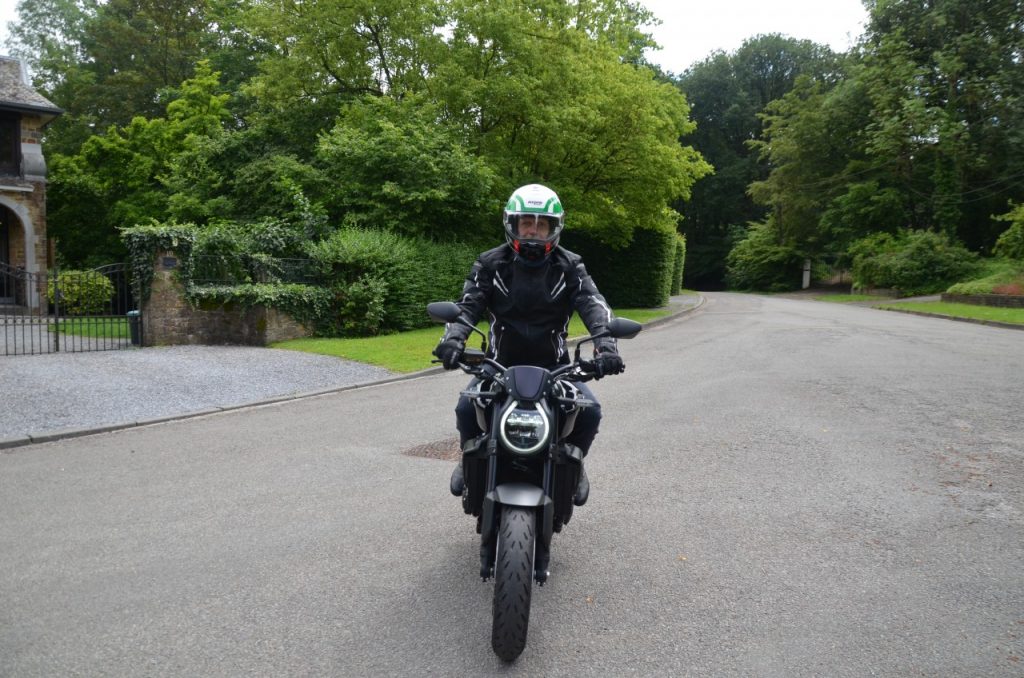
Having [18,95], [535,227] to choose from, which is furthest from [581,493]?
[18,95]

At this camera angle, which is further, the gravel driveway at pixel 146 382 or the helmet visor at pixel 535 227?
the gravel driveway at pixel 146 382

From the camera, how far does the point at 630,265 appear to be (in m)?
30.7

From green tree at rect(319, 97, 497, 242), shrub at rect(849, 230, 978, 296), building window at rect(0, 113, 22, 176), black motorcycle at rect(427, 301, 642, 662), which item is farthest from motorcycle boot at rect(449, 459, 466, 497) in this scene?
shrub at rect(849, 230, 978, 296)

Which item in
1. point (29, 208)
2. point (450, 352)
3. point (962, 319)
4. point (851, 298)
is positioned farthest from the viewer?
point (851, 298)

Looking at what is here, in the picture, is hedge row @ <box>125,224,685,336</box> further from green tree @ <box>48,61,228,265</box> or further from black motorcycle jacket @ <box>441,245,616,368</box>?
green tree @ <box>48,61,228,265</box>

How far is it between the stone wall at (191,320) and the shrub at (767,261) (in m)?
48.6

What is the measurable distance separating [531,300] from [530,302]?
12mm

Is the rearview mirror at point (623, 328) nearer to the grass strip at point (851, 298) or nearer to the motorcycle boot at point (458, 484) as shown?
the motorcycle boot at point (458, 484)

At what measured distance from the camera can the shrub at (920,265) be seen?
40.1 m

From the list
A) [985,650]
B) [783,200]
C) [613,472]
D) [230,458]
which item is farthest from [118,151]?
[783,200]

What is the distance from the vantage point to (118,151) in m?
30.4

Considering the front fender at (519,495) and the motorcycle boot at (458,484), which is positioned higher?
the front fender at (519,495)

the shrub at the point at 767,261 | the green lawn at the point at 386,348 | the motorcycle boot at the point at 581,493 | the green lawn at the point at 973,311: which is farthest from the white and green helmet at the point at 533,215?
the shrub at the point at 767,261

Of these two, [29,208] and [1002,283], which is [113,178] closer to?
[29,208]
